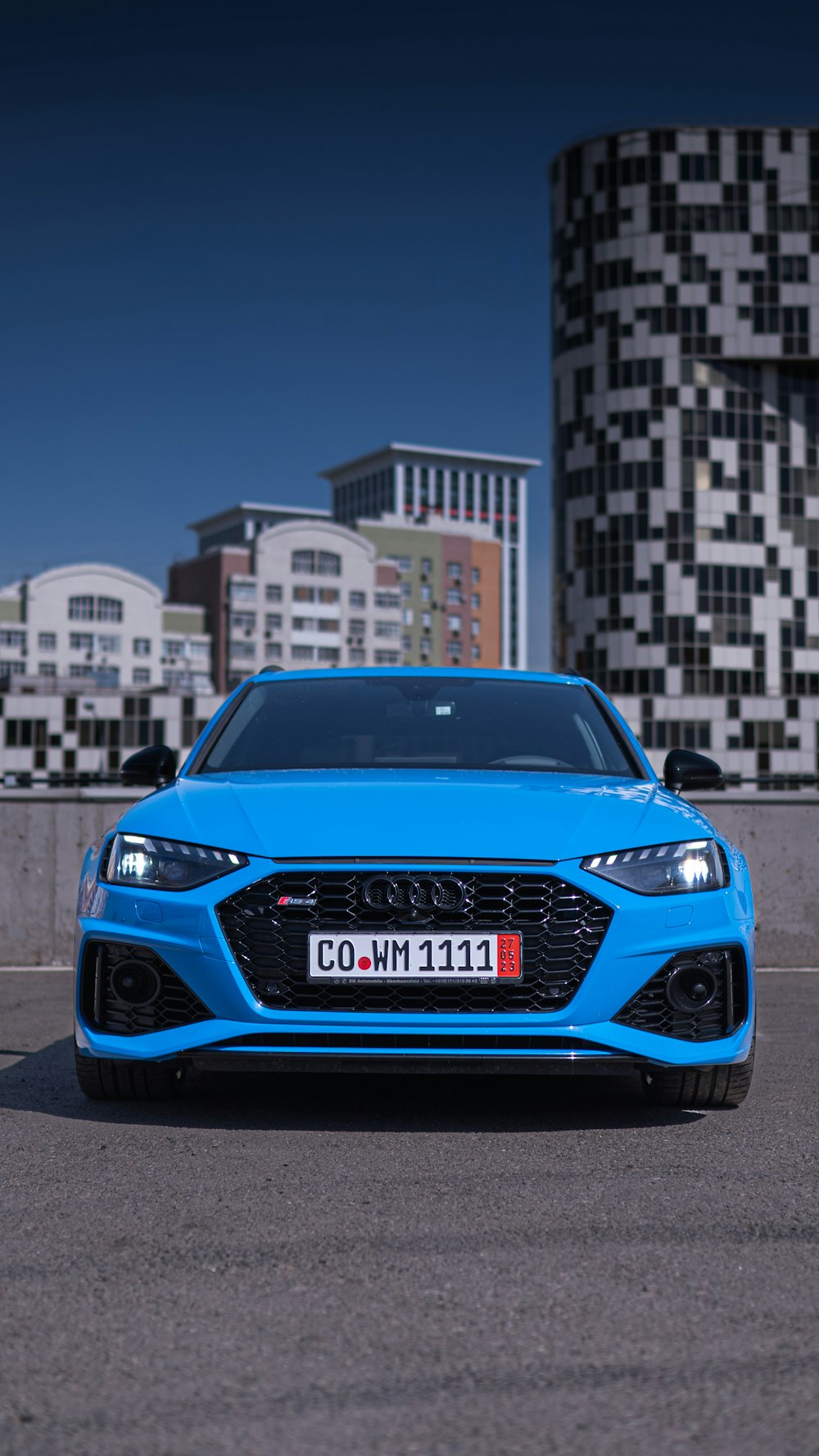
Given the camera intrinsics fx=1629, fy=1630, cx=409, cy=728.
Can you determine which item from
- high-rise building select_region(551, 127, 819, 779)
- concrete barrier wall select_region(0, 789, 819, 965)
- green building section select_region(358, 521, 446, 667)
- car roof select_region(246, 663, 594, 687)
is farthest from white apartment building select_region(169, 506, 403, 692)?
car roof select_region(246, 663, 594, 687)

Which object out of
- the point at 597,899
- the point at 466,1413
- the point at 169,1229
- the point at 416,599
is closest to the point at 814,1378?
the point at 466,1413

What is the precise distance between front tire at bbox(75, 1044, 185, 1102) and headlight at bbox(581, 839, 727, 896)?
52.2 inches

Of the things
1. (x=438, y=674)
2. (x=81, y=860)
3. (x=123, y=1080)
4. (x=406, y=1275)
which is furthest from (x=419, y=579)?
(x=406, y=1275)

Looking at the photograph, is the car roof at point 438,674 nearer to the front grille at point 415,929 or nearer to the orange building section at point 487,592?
the front grille at point 415,929

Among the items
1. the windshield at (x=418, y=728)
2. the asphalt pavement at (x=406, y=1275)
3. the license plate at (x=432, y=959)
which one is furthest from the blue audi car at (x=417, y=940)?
the windshield at (x=418, y=728)

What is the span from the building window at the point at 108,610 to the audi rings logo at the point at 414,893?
122332mm

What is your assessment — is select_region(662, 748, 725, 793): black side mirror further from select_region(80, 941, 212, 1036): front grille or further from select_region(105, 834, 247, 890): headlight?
select_region(80, 941, 212, 1036): front grille

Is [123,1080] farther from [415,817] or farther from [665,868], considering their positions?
[665,868]

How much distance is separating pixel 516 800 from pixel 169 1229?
1.65 meters

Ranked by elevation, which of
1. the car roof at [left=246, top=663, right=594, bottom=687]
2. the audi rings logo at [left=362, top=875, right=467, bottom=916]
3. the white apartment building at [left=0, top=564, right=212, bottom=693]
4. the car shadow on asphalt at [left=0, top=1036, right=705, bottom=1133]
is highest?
the white apartment building at [left=0, top=564, right=212, bottom=693]

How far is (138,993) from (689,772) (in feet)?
7.02

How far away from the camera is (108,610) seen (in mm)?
124625

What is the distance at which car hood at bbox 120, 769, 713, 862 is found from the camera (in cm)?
421

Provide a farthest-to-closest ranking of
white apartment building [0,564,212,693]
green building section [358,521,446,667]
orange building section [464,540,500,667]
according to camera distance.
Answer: orange building section [464,540,500,667]
green building section [358,521,446,667]
white apartment building [0,564,212,693]
